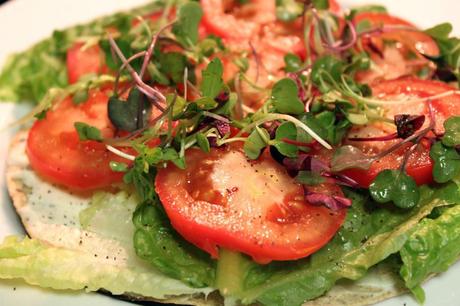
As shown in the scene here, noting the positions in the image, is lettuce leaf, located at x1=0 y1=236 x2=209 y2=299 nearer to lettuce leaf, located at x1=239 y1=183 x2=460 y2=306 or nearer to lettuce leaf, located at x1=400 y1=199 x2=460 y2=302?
lettuce leaf, located at x1=239 y1=183 x2=460 y2=306

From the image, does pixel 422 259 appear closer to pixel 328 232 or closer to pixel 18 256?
pixel 328 232

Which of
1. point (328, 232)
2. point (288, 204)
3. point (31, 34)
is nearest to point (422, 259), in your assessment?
point (328, 232)

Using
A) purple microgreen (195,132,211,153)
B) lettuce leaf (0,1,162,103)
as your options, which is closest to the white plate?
lettuce leaf (0,1,162,103)

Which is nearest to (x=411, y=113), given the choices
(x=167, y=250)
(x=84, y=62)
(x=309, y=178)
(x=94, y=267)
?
(x=309, y=178)

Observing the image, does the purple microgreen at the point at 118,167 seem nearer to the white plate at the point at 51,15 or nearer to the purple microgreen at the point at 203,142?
the purple microgreen at the point at 203,142

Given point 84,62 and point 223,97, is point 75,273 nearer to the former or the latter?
point 223,97

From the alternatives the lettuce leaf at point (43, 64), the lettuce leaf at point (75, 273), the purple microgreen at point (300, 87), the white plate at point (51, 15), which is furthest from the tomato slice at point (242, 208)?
the lettuce leaf at point (43, 64)
